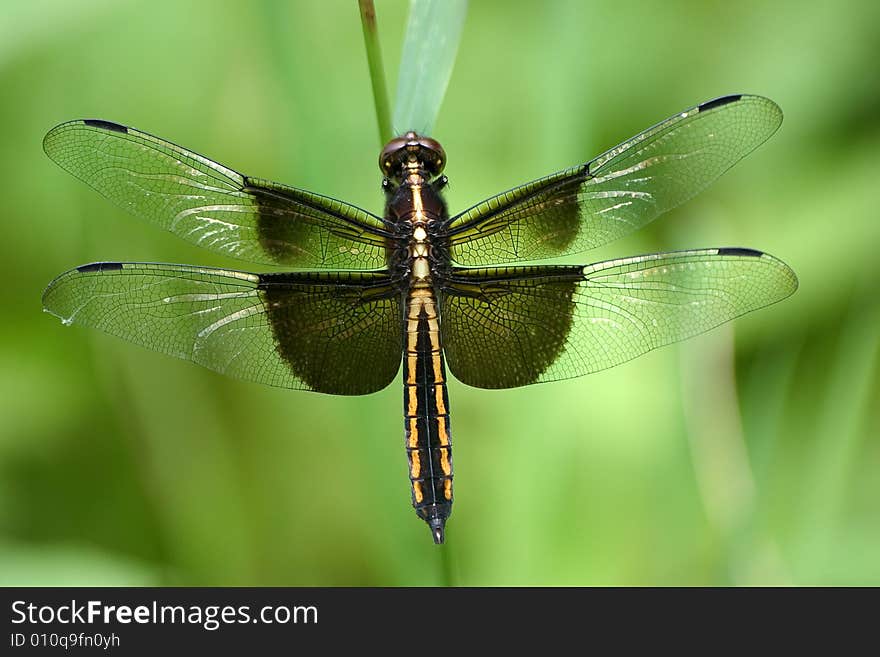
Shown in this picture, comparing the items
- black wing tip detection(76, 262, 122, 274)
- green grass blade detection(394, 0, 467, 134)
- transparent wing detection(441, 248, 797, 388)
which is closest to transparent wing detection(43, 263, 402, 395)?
black wing tip detection(76, 262, 122, 274)

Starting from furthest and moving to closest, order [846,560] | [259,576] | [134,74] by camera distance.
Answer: [134,74]
[259,576]
[846,560]

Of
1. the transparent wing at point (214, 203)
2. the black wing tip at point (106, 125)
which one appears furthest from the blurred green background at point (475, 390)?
the black wing tip at point (106, 125)

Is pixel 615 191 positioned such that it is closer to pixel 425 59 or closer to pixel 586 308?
pixel 586 308

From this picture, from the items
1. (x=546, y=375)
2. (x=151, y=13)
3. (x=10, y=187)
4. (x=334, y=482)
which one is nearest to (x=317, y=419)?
(x=334, y=482)

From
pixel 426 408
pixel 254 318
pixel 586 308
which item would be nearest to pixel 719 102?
pixel 586 308

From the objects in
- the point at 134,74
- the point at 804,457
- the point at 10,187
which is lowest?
the point at 804,457

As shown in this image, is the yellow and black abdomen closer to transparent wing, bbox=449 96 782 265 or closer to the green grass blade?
transparent wing, bbox=449 96 782 265

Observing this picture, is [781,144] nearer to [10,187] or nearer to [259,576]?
[259,576]
